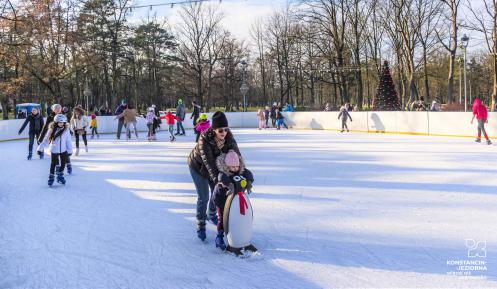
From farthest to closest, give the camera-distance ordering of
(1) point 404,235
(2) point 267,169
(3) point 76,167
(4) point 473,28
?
(4) point 473,28, (3) point 76,167, (2) point 267,169, (1) point 404,235

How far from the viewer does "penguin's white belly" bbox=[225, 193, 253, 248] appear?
433 centimetres

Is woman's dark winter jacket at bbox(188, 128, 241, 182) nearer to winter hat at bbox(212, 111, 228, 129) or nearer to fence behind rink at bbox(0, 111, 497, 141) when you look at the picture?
winter hat at bbox(212, 111, 228, 129)

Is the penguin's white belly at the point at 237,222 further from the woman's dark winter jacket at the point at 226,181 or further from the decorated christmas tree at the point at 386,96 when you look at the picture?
the decorated christmas tree at the point at 386,96

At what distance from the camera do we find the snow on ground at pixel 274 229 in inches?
151

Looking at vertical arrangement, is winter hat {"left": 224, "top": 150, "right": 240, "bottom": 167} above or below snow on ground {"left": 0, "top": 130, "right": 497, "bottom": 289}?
above

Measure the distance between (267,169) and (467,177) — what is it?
3815 mm

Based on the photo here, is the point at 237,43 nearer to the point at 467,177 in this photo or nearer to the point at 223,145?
the point at 467,177

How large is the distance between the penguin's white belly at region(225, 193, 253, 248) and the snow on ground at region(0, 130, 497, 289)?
18cm

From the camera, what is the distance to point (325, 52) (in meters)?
36.4

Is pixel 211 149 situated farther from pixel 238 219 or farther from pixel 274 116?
pixel 274 116

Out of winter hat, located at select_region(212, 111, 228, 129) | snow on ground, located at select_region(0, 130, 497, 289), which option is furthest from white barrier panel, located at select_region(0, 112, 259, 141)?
winter hat, located at select_region(212, 111, 228, 129)

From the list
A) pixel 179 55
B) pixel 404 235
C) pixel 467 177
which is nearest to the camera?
pixel 404 235

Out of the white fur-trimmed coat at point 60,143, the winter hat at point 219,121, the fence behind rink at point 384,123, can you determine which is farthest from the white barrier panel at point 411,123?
the winter hat at point 219,121

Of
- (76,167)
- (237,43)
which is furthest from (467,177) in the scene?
(237,43)
